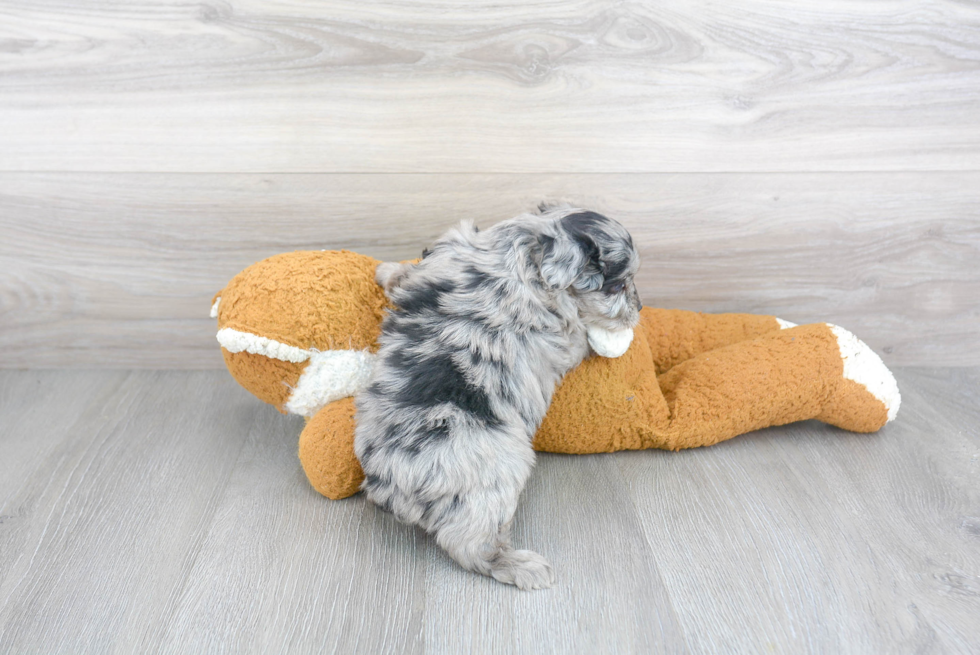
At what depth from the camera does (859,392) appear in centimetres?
158

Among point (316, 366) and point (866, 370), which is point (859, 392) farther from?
point (316, 366)

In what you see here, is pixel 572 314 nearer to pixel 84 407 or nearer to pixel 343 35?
pixel 343 35

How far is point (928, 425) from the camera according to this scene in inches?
67.8

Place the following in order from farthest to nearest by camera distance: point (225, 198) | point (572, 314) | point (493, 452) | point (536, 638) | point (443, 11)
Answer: point (225, 198) → point (443, 11) → point (572, 314) → point (493, 452) → point (536, 638)

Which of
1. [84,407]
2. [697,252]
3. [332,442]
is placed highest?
[697,252]

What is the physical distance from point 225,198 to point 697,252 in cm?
125

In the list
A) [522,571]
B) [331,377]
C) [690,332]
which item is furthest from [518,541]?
[690,332]

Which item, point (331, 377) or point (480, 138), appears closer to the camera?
point (331, 377)

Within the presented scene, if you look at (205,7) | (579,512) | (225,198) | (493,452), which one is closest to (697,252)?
(579,512)

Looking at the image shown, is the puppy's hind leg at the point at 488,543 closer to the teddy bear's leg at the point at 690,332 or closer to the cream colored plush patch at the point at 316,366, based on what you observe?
the cream colored plush patch at the point at 316,366

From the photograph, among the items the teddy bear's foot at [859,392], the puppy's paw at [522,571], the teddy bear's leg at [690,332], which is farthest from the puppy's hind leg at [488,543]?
the teddy bear's foot at [859,392]

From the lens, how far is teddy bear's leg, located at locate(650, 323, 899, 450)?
60.4 inches

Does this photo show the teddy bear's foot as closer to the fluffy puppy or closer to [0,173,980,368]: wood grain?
[0,173,980,368]: wood grain

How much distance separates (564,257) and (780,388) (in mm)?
651
